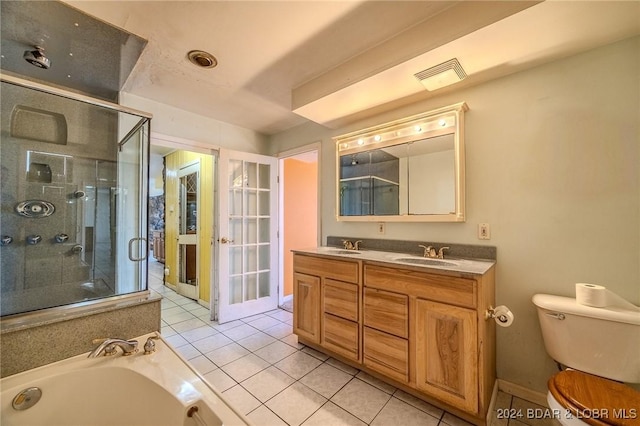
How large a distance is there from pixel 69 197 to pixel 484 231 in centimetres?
338

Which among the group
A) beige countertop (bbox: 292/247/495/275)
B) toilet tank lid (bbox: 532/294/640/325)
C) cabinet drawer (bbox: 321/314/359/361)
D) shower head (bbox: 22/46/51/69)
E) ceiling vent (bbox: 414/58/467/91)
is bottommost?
cabinet drawer (bbox: 321/314/359/361)

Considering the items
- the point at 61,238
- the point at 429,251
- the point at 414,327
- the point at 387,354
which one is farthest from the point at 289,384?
the point at 61,238

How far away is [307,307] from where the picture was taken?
2.30 metres

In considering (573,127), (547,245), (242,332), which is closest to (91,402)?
(242,332)

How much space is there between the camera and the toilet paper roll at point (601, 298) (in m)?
1.36

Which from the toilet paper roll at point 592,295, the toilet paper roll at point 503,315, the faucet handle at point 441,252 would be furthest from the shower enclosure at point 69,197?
the toilet paper roll at point 592,295

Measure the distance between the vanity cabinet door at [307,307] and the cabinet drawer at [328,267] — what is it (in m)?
0.07

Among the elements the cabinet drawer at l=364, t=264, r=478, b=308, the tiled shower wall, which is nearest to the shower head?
the tiled shower wall

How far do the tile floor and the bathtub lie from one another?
0.25 metres

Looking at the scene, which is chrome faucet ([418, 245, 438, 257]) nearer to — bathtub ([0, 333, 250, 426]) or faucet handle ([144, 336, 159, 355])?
bathtub ([0, 333, 250, 426])

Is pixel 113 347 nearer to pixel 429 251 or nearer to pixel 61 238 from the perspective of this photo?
pixel 61 238

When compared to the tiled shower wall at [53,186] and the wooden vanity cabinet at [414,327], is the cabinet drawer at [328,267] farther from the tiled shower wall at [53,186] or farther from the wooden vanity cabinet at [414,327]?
the tiled shower wall at [53,186]

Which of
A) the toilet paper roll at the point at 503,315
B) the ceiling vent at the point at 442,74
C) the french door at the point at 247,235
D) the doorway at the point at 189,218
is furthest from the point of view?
the doorway at the point at 189,218

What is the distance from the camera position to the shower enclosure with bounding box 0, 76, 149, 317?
1823 mm
